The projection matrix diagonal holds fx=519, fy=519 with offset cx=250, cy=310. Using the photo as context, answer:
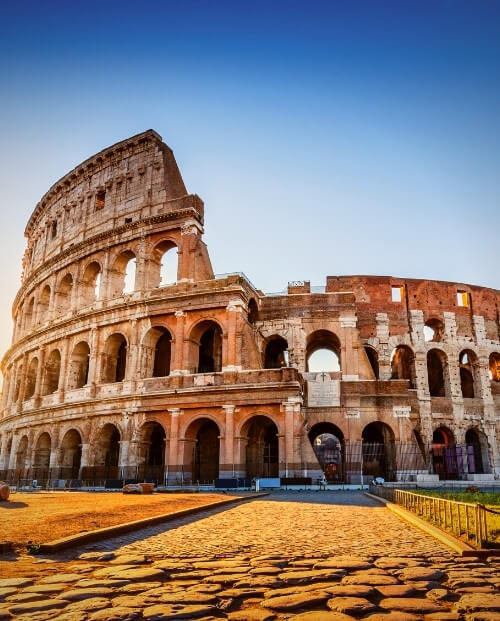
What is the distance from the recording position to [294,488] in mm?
18906

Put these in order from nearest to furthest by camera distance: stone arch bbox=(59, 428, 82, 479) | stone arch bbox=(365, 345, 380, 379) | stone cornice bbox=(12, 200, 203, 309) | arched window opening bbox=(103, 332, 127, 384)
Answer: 1. stone cornice bbox=(12, 200, 203, 309)
2. stone arch bbox=(59, 428, 82, 479)
3. arched window opening bbox=(103, 332, 127, 384)
4. stone arch bbox=(365, 345, 380, 379)

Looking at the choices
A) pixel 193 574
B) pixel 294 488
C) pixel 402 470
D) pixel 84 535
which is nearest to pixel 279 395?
pixel 294 488

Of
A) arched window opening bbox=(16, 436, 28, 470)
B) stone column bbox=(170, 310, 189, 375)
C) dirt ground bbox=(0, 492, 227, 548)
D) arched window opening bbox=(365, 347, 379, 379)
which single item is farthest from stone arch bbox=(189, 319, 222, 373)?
dirt ground bbox=(0, 492, 227, 548)

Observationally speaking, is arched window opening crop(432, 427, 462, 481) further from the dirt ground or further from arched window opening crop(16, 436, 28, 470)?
arched window opening crop(16, 436, 28, 470)

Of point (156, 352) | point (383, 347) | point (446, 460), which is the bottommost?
point (446, 460)

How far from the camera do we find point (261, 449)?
23672 millimetres

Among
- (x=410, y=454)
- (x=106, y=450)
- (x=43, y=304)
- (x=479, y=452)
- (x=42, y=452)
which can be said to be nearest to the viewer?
(x=410, y=454)

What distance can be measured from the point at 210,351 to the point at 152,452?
557 centimetres

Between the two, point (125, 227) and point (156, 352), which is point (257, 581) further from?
point (125, 227)

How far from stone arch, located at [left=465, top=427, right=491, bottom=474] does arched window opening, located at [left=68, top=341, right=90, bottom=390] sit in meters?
19.7

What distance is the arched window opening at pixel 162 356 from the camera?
82.6 feet

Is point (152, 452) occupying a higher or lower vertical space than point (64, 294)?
lower

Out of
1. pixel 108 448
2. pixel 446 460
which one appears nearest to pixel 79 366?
pixel 108 448

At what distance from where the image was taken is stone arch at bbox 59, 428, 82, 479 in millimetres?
24812
